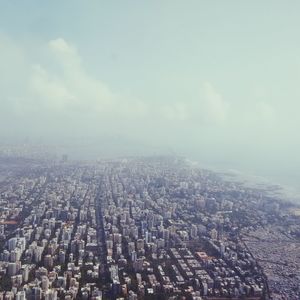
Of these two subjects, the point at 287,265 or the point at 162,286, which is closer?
the point at 162,286

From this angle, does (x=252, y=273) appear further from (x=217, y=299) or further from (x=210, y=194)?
(x=210, y=194)

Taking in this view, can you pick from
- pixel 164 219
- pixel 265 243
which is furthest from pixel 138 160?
pixel 265 243

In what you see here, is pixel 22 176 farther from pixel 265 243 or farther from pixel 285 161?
pixel 285 161

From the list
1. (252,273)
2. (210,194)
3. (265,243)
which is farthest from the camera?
(210,194)

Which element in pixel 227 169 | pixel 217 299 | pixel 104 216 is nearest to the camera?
pixel 217 299

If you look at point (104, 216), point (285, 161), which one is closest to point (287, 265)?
point (104, 216)

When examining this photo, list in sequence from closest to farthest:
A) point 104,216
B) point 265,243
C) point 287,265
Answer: point 287,265
point 265,243
point 104,216
